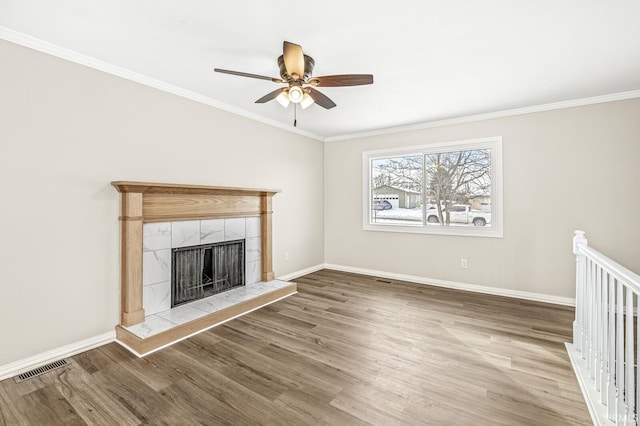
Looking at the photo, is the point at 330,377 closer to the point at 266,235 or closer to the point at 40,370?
the point at 40,370

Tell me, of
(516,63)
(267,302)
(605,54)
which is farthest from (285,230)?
(605,54)

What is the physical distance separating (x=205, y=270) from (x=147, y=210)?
1044 mm

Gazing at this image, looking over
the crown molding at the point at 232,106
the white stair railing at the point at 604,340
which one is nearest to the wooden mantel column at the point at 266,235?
the crown molding at the point at 232,106

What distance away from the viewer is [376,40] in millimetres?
2307

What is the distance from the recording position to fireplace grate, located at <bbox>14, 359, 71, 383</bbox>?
7.11ft

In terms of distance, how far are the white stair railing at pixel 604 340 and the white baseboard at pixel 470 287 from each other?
1.41 metres

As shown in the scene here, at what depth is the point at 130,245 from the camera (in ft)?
9.03

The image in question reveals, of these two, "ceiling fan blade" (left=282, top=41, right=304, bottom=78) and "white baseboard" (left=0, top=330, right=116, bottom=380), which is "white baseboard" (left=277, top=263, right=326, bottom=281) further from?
"ceiling fan blade" (left=282, top=41, right=304, bottom=78)

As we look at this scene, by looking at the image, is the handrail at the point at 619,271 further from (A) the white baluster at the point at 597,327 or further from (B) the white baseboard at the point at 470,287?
(B) the white baseboard at the point at 470,287

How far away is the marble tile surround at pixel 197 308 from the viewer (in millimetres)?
2693

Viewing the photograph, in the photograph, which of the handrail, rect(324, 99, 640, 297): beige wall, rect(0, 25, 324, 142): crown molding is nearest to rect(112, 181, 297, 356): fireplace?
rect(0, 25, 324, 142): crown molding

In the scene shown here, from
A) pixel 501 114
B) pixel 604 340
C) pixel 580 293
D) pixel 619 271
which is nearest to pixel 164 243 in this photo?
pixel 619 271

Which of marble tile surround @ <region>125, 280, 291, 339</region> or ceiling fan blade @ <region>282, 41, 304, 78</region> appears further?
marble tile surround @ <region>125, 280, 291, 339</region>

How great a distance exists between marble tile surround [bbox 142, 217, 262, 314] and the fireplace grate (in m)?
0.71
